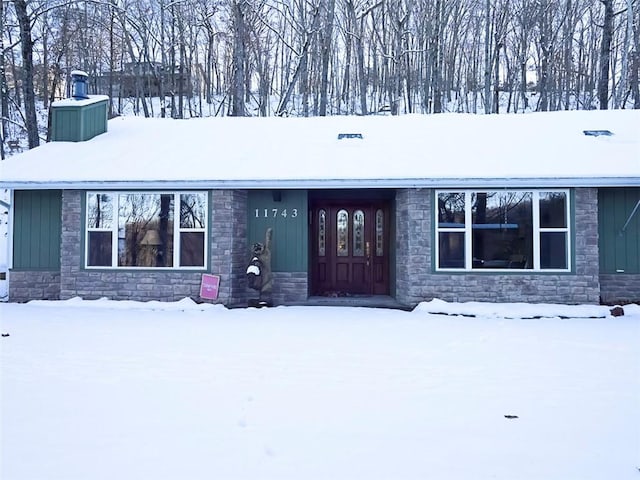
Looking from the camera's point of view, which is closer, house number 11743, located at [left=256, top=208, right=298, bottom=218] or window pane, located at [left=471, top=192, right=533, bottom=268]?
window pane, located at [left=471, top=192, right=533, bottom=268]

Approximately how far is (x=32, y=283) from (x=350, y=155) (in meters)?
6.51

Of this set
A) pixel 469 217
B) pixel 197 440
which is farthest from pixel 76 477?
pixel 469 217

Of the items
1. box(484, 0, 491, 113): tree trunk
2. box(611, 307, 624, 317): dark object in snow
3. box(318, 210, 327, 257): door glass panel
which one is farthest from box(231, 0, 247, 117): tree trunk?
box(611, 307, 624, 317): dark object in snow

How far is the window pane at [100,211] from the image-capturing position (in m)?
9.41

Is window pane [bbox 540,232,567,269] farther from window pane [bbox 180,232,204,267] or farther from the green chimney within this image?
the green chimney

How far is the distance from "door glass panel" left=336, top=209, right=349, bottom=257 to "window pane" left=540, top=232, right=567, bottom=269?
3989mm

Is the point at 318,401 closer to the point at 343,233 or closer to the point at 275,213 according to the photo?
the point at 275,213

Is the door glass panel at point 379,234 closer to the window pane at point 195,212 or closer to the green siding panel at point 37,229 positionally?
the window pane at point 195,212

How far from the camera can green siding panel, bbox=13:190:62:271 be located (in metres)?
9.70

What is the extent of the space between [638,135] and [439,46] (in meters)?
15.7

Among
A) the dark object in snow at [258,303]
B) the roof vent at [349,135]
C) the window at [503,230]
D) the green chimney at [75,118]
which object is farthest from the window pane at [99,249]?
the window at [503,230]

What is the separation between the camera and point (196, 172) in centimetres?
923

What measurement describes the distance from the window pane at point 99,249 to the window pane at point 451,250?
602cm

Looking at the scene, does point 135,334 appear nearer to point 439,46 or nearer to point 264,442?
point 264,442
